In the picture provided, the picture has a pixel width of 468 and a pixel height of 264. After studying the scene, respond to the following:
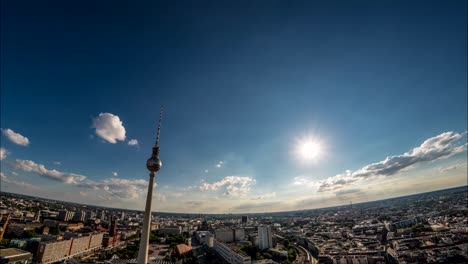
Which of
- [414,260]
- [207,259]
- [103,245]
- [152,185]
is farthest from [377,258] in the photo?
[103,245]

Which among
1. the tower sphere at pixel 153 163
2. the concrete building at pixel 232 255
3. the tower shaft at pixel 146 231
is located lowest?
the concrete building at pixel 232 255

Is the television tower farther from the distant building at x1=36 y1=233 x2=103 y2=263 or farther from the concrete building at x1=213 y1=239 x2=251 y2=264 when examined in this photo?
the distant building at x1=36 y1=233 x2=103 y2=263

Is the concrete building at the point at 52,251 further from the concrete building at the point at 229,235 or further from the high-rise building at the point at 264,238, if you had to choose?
the high-rise building at the point at 264,238

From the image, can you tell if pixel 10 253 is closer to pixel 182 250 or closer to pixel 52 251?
pixel 52 251

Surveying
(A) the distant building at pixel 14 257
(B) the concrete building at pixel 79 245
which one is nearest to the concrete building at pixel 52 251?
(B) the concrete building at pixel 79 245

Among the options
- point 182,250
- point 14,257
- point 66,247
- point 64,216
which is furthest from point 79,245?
point 64,216

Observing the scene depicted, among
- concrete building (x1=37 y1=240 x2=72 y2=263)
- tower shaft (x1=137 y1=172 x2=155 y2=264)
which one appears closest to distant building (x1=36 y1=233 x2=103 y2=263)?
concrete building (x1=37 y1=240 x2=72 y2=263)
